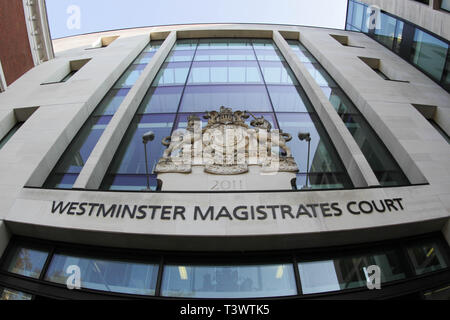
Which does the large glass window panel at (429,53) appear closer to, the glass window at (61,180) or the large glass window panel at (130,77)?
the large glass window panel at (130,77)

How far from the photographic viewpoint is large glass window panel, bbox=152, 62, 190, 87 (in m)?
18.2

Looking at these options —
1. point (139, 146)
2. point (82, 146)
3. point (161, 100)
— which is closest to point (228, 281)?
point (139, 146)

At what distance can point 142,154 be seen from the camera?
12.6 meters

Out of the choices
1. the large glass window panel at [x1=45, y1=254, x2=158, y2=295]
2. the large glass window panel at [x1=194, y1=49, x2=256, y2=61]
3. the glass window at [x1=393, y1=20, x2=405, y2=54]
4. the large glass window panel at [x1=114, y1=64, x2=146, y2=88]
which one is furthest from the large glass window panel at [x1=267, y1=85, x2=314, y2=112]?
the large glass window panel at [x1=45, y1=254, x2=158, y2=295]

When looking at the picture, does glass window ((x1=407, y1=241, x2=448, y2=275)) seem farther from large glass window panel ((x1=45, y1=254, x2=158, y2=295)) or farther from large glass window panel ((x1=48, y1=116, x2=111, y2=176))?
large glass window panel ((x1=48, y1=116, x2=111, y2=176))

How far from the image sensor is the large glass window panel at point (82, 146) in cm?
1191

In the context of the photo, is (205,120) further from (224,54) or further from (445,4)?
(445,4)

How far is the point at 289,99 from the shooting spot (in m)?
16.2

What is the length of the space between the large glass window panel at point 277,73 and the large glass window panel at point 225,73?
0.54 m

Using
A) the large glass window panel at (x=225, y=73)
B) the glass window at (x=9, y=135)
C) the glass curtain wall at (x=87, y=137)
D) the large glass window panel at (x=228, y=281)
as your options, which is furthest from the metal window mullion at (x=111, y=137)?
the glass window at (x=9, y=135)

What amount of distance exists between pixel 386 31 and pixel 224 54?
13.7 m

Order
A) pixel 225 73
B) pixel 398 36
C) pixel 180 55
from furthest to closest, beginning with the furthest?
1. pixel 180 55
2. pixel 398 36
3. pixel 225 73

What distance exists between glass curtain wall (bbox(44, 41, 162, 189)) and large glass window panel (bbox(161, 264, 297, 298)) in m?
6.08
